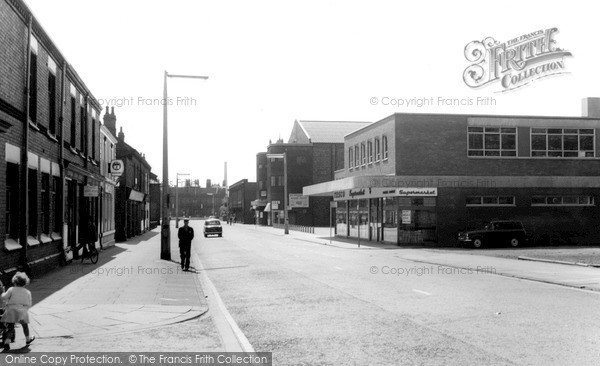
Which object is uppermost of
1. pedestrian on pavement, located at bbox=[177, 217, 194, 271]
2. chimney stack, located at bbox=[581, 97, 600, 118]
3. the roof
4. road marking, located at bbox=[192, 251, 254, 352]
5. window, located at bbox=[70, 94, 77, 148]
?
the roof

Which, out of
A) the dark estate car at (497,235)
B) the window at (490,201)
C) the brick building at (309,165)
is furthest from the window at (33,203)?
the brick building at (309,165)

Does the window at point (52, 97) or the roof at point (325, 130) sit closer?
the window at point (52, 97)

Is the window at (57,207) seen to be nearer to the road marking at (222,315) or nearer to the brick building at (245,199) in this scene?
the road marking at (222,315)

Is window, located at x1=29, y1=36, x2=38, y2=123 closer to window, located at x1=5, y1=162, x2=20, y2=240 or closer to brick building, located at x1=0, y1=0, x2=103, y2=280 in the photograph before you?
brick building, located at x1=0, y1=0, x2=103, y2=280

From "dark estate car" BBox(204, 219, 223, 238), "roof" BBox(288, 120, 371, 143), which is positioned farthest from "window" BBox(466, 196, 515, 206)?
"roof" BBox(288, 120, 371, 143)

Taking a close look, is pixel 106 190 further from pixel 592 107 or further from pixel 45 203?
pixel 592 107

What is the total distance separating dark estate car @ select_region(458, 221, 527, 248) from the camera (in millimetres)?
34781

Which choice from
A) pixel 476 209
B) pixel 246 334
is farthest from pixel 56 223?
pixel 476 209

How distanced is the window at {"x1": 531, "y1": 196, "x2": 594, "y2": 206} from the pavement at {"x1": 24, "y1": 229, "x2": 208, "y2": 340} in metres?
25.4

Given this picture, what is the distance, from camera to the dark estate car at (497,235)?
34.8m

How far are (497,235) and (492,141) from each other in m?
7.04

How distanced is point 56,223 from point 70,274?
10.4 ft

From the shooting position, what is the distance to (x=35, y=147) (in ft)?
57.4

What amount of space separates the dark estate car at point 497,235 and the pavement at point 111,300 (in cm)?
1920
